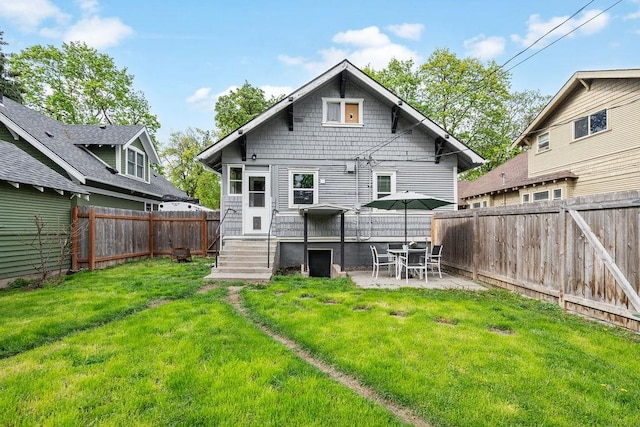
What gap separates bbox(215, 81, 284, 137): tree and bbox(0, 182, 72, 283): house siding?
60.2 feet

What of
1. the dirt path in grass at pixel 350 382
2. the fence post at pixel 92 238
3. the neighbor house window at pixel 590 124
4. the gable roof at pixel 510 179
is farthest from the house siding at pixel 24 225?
the neighbor house window at pixel 590 124

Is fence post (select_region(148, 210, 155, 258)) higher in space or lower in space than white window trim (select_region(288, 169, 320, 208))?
lower

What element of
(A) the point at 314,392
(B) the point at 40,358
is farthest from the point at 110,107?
(A) the point at 314,392

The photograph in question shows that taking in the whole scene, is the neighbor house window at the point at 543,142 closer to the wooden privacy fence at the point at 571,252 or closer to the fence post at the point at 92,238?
the wooden privacy fence at the point at 571,252

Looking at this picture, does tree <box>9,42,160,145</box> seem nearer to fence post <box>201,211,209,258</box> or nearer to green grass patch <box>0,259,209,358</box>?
fence post <box>201,211,209,258</box>

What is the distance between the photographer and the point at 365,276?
9.23 meters

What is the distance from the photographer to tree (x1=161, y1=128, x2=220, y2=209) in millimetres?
34125

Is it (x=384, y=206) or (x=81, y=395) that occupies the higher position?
(x=384, y=206)

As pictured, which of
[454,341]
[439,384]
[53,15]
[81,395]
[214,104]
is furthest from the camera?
[214,104]

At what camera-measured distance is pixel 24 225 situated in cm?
834

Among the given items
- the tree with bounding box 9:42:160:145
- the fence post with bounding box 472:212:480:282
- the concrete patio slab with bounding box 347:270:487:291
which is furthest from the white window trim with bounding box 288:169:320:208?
the tree with bounding box 9:42:160:145

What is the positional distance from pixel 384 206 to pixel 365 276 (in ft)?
7.07

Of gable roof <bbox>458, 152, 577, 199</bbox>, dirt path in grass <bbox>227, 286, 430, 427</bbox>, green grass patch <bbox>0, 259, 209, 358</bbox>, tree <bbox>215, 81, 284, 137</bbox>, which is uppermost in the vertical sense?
tree <bbox>215, 81, 284, 137</bbox>

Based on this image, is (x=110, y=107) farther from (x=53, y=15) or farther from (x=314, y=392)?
(x=314, y=392)
